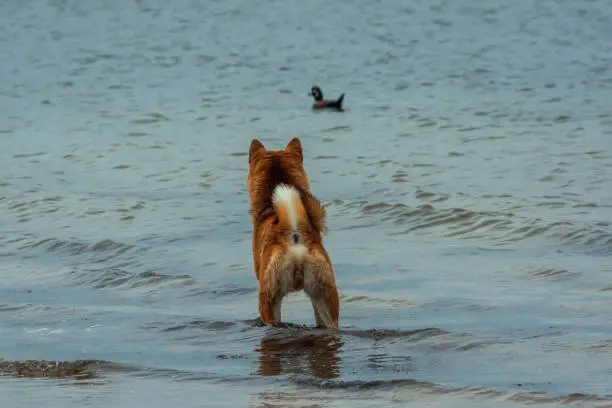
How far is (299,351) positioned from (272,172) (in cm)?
152

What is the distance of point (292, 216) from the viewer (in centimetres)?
784

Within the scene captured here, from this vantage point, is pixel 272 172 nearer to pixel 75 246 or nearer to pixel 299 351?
pixel 299 351

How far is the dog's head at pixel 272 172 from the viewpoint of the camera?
345 inches

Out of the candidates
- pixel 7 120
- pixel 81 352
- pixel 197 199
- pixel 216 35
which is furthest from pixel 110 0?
pixel 81 352

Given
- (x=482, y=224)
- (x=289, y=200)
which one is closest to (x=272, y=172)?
(x=289, y=200)

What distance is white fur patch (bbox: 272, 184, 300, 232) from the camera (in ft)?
25.7

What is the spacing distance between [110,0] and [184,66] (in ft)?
46.9

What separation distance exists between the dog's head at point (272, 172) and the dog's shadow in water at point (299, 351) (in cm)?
101

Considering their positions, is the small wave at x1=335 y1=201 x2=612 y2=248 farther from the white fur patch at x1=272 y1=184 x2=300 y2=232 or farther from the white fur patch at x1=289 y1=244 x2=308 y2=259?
the white fur patch at x1=289 y1=244 x2=308 y2=259

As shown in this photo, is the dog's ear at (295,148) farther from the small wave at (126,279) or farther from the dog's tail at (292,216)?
the small wave at (126,279)

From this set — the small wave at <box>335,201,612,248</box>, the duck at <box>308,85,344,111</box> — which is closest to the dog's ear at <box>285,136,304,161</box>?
the small wave at <box>335,201,612,248</box>

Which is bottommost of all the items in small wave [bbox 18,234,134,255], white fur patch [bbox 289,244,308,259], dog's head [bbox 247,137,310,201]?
white fur patch [bbox 289,244,308,259]

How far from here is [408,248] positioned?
11.6m

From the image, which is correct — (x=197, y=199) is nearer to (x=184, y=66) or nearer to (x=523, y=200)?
(x=523, y=200)
